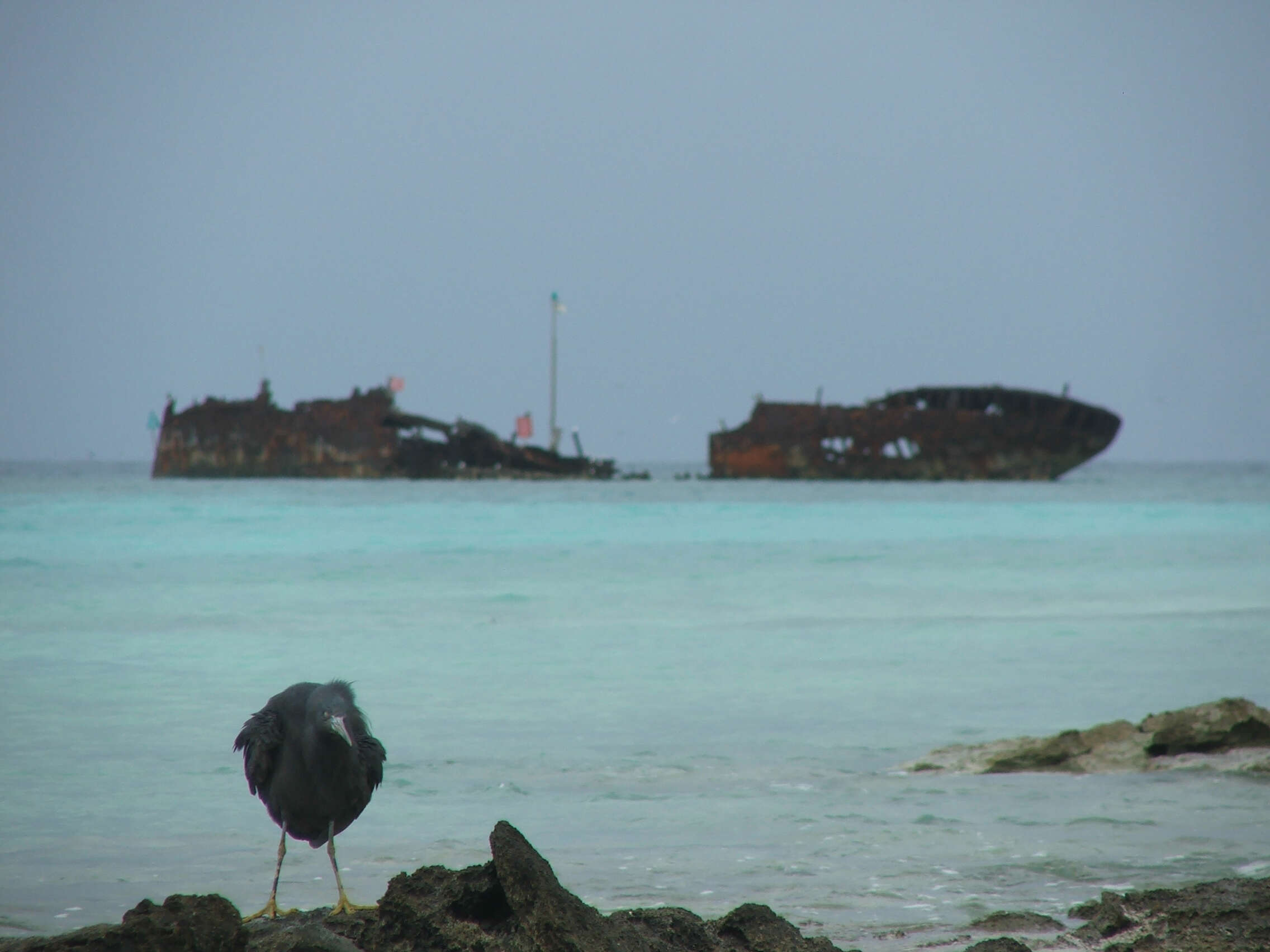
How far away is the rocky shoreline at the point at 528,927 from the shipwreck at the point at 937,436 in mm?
45289

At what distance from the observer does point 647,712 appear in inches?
284

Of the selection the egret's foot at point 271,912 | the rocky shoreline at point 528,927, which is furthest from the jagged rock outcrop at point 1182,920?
the egret's foot at point 271,912

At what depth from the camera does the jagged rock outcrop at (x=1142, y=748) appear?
5.27 m

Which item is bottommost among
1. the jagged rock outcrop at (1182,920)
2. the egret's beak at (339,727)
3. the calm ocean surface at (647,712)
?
the calm ocean surface at (647,712)

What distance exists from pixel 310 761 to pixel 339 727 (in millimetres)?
188

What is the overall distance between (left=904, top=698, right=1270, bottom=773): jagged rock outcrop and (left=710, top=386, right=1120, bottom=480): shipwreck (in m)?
42.6

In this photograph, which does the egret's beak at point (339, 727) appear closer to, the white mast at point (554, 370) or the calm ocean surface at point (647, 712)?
the calm ocean surface at point (647, 712)

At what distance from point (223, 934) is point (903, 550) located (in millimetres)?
20101

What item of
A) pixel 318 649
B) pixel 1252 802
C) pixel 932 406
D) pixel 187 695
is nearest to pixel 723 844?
pixel 1252 802

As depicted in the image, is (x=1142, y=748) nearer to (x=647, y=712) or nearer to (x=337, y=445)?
(x=647, y=712)

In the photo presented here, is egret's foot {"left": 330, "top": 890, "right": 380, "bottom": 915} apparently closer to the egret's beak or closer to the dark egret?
the dark egret

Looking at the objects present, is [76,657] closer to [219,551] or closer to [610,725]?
[610,725]

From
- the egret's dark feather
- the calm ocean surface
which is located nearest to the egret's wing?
the egret's dark feather

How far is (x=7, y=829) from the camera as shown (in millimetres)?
4520
